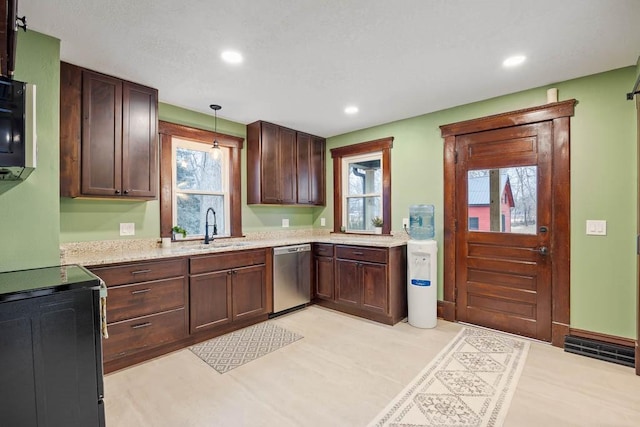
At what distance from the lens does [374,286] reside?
11.6 feet

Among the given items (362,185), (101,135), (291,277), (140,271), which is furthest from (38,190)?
(362,185)

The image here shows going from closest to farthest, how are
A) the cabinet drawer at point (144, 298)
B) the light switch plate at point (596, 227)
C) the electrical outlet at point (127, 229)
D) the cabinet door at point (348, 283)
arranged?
the cabinet drawer at point (144, 298) → the light switch plate at point (596, 227) → the electrical outlet at point (127, 229) → the cabinet door at point (348, 283)

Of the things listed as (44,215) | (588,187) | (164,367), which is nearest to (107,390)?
(164,367)

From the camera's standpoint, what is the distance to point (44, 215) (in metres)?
2.05

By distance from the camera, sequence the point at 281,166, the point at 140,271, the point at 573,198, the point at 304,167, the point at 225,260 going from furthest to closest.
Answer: the point at 304,167 → the point at 281,166 → the point at 225,260 → the point at 573,198 → the point at 140,271

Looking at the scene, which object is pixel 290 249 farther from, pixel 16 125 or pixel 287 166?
pixel 16 125

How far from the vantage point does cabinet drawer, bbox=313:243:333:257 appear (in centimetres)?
399

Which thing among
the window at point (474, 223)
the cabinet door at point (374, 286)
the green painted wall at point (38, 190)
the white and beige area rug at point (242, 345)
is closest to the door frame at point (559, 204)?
the window at point (474, 223)

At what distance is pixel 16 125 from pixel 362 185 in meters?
3.73

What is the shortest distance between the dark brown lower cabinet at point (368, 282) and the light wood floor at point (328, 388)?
0.55 m

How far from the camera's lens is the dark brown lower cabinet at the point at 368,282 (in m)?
3.44

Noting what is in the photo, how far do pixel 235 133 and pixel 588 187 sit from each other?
3.87 meters

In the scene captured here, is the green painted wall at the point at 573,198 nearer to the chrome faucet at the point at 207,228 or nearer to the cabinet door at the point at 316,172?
the chrome faucet at the point at 207,228

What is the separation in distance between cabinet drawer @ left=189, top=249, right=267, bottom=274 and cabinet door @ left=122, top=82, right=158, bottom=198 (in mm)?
804
